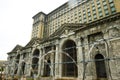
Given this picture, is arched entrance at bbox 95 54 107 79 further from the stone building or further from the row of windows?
the row of windows

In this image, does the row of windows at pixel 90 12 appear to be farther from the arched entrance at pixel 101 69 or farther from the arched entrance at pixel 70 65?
the arched entrance at pixel 101 69

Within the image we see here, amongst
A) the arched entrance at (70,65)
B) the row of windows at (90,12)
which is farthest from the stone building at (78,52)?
the row of windows at (90,12)

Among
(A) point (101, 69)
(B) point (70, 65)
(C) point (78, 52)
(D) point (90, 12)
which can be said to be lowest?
(A) point (101, 69)

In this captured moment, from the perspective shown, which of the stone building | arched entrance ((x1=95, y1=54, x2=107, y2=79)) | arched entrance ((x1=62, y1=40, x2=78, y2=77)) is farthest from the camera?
arched entrance ((x1=62, y1=40, x2=78, y2=77))

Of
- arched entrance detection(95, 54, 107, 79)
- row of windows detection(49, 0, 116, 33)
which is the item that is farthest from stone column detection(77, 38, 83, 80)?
row of windows detection(49, 0, 116, 33)

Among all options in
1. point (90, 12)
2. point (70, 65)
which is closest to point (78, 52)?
point (70, 65)

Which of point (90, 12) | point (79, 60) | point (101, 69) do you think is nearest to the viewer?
point (101, 69)

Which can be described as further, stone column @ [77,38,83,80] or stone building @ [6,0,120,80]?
stone column @ [77,38,83,80]

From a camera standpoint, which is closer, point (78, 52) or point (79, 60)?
point (79, 60)

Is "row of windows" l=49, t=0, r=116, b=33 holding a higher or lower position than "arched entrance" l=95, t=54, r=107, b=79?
higher

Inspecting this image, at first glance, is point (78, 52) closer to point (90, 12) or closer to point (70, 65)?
point (70, 65)

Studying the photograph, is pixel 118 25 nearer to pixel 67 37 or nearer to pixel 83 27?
pixel 83 27

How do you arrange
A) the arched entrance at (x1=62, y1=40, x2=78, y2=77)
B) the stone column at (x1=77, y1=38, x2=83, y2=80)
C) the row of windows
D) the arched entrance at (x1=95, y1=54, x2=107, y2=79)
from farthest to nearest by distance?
the row of windows → the arched entrance at (x1=62, y1=40, x2=78, y2=77) → the stone column at (x1=77, y1=38, x2=83, y2=80) → the arched entrance at (x1=95, y1=54, x2=107, y2=79)

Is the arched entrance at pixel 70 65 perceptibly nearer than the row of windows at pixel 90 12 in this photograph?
Yes
